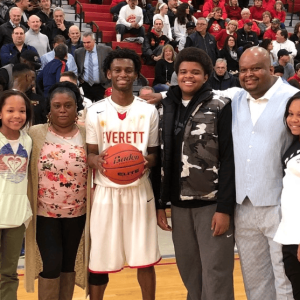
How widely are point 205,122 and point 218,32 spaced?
8191mm

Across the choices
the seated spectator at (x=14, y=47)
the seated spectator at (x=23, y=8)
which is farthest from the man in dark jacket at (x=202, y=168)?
the seated spectator at (x=23, y=8)

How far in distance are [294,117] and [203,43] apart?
7.08 meters

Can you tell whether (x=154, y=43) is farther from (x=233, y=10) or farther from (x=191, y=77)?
(x=191, y=77)

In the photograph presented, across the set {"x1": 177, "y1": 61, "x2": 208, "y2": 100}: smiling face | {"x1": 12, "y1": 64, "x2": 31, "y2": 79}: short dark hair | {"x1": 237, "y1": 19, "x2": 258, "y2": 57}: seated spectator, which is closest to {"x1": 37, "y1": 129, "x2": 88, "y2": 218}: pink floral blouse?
{"x1": 177, "y1": 61, "x2": 208, "y2": 100}: smiling face

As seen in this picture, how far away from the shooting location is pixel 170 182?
3102 mm

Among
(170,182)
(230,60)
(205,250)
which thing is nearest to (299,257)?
(205,250)

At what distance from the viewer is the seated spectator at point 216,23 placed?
1088 cm

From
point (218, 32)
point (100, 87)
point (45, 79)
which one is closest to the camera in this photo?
point (45, 79)

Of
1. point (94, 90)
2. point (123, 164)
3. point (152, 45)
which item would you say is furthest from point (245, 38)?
point (123, 164)

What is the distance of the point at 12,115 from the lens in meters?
3.02

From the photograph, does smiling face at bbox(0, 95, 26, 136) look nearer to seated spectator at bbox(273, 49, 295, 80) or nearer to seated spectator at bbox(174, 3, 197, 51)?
seated spectator at bbox(273, 49, 295, 80)

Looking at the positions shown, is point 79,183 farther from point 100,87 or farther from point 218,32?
point 218,32

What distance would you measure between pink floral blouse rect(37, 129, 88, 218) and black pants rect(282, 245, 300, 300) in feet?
3.89

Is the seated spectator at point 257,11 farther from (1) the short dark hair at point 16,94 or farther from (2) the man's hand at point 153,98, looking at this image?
(1) the short dark hair at point 16,94
